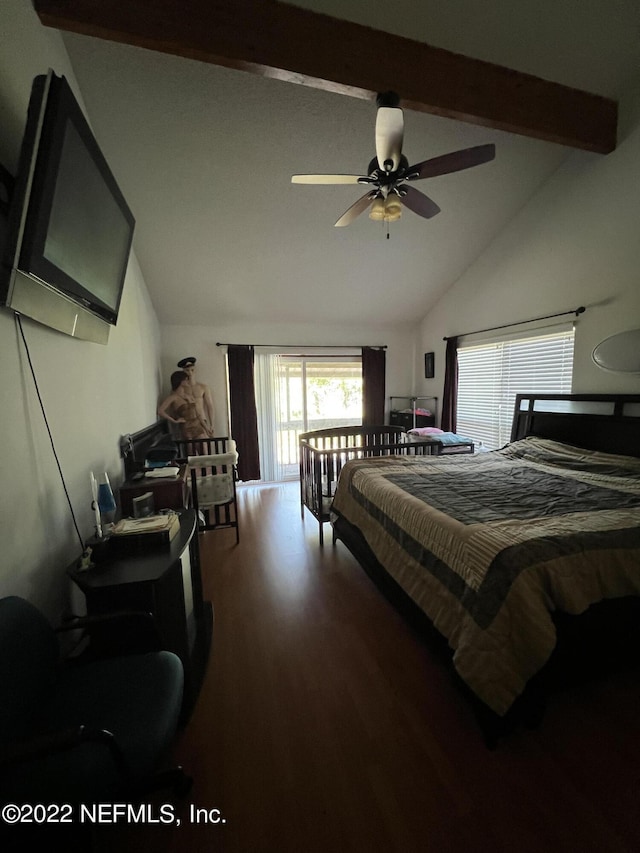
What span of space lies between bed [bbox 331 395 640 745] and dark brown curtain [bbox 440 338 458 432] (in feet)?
6.68

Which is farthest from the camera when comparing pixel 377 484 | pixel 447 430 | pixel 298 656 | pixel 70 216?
pixel 447 430

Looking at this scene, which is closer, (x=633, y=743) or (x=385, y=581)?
(x=633, y=743)

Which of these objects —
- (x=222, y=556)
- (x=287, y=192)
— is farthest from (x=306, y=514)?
(x=287, y=192)

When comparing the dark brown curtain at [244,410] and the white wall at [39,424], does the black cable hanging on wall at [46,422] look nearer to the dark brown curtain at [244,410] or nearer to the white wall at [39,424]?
the white wall at [39,424]

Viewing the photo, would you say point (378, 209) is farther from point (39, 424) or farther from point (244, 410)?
point (244, 410)

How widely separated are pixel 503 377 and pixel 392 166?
272cm

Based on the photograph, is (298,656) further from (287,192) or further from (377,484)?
(287,192)

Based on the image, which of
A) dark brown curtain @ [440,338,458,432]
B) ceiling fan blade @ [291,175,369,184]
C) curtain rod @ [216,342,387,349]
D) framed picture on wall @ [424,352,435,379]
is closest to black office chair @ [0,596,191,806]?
ceiling fan blade @ [291,175,369,184]

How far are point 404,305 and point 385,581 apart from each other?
377cm

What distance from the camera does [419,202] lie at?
207cm

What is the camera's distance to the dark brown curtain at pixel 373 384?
5.04 metres

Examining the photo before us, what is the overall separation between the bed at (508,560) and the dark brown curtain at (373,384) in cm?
275

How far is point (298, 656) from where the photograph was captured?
1.72 m

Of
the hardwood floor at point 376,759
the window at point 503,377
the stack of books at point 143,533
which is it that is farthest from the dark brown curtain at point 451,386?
the stack of books at point 143,533
